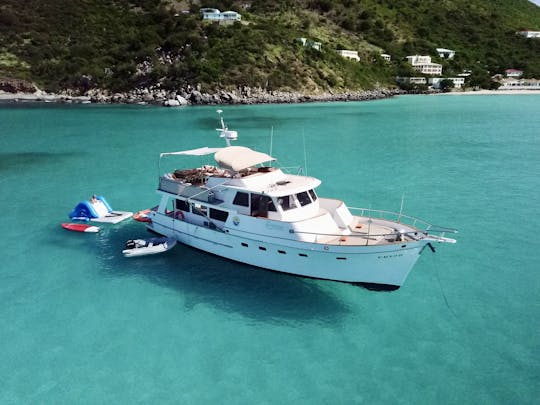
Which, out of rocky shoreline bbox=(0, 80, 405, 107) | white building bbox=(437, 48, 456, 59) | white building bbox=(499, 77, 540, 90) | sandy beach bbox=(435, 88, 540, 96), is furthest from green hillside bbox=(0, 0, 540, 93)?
sandy beach bbox=(435, 88, 540, 96)

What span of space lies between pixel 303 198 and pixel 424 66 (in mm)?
142071

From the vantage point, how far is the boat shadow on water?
16.2 metres

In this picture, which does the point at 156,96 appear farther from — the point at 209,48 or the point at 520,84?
the point at 520,84

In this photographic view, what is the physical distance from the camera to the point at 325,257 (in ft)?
53.6

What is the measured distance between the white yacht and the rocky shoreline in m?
78.8

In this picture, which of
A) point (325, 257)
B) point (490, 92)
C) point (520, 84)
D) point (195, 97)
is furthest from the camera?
point (520, 84)

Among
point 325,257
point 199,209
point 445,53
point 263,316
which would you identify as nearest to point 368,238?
point 325,257

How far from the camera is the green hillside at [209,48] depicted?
→ 342ft

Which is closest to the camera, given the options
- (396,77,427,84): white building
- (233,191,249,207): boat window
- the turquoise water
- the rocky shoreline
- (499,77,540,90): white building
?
the turquoise water

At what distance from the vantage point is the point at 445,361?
44.9ft

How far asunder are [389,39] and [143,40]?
311 feet

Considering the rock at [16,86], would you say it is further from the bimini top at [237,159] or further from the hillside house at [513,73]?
the hillside house at [513,73]

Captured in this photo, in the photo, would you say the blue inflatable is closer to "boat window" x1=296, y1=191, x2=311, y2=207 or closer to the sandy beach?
"boat window" x1=296, y1=191, x2=311, y2=207

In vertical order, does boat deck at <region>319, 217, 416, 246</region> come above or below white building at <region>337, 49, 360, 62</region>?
below
